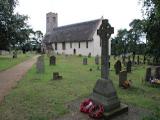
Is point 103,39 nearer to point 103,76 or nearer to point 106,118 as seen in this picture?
point 103,76

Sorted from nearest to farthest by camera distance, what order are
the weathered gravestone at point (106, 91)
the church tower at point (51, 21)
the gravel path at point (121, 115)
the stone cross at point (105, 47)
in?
the gravel path at point (121, 115) < the weathered gravestone at point (106, 91) < the stone cross at point (105, 47) < the church tower at point (51, 21)

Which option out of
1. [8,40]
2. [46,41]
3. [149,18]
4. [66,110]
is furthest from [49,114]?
[46,41]

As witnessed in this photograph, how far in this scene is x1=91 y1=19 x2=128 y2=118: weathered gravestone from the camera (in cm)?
711

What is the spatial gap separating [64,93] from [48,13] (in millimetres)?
62625

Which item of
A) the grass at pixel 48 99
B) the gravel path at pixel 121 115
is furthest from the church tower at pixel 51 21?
the gravel path at pixel 121 115

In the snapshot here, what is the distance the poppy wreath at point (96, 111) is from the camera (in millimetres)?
6761

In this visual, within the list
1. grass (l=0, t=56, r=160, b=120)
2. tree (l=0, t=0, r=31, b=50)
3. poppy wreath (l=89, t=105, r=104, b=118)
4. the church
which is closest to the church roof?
the church

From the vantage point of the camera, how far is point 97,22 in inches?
2005

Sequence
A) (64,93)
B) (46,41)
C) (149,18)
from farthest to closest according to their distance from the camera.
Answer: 1. (46,41)
2. (149,18)
3. (64,93)

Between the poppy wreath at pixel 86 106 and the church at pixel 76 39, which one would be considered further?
the church at pixel 76 39

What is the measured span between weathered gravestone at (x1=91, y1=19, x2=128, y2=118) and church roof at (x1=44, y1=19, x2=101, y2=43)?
42111mm

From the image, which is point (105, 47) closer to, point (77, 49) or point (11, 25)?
point (11, 25)

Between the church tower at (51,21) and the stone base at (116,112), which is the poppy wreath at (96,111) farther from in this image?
the church tower at (51,21)

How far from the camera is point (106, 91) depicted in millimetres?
7246
